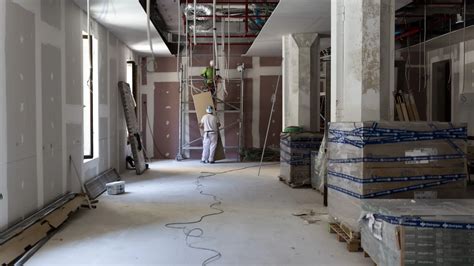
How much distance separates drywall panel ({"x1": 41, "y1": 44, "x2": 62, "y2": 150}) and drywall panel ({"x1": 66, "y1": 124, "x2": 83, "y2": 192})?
0.39 meters

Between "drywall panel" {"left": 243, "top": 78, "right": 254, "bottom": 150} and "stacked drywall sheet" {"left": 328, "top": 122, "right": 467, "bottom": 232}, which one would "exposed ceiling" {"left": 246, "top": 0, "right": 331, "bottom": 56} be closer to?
"drywall panel" {"left": 243, "top": 78, "right": 254, "bottom": 150}

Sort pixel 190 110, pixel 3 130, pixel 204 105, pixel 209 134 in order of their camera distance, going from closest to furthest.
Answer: pixel 3 130 → pixel 209 134 → pixel 204 105 → pixel 190 110

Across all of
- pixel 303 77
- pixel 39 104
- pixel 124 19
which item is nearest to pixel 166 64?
pixel 124 19

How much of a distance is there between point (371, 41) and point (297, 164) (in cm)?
350

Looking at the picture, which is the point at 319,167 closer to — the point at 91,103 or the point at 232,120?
the point at 91,103

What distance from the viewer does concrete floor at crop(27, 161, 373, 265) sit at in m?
3.54

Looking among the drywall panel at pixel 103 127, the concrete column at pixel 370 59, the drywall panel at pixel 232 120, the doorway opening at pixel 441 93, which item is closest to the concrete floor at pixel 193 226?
the drywall panel at pixel 103 127

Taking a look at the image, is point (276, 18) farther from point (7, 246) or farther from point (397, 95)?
point (7, 246)

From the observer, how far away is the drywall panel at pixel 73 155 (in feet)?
18.9

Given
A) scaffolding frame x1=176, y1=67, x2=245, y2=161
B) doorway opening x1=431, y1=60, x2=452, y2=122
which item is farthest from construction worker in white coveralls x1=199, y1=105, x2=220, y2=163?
doorway opening x1=431, y1=60, x2=452, y2=122

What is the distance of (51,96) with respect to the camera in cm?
506

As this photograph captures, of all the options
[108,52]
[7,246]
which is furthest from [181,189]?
[7,246]

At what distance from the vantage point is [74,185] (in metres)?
6.04

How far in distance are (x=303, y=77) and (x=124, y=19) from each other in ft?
11.7
